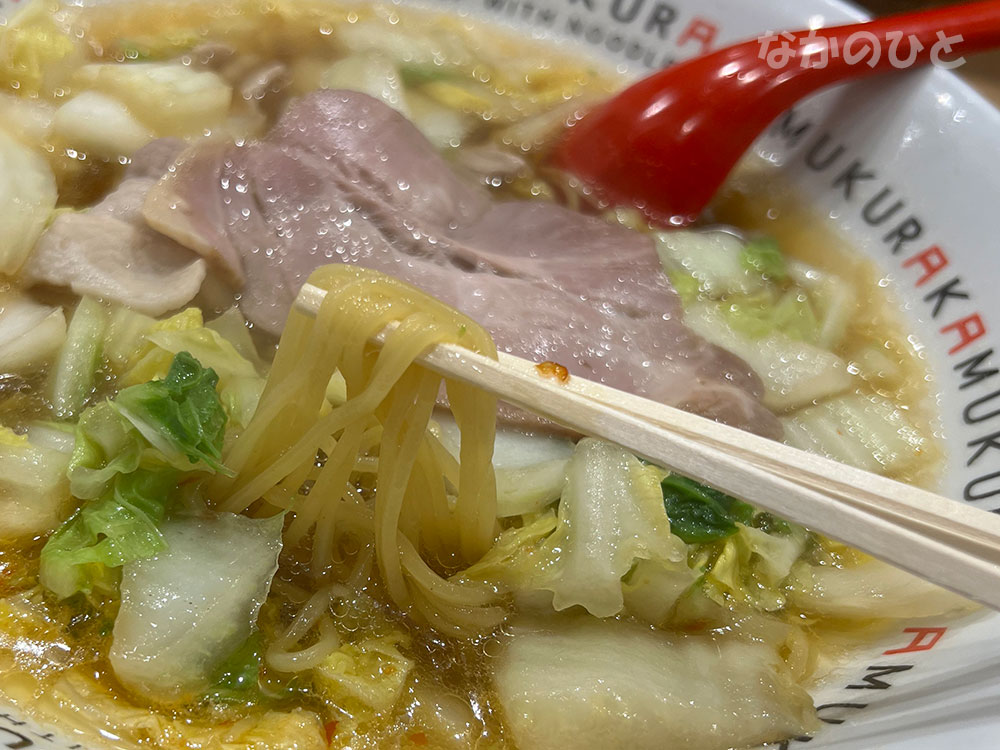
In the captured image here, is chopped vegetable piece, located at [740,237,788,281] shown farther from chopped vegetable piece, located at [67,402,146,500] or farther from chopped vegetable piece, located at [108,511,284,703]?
chopped vegetable piece, located at [67,402,146,500]

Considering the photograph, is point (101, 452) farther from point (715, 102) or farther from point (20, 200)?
point (715, 102)

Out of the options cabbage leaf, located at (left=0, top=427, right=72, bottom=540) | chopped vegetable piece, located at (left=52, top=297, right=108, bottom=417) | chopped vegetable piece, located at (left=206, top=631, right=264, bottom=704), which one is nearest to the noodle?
chopped vegetable piece, located at (left=206, top=631, right=264, bottom=704)

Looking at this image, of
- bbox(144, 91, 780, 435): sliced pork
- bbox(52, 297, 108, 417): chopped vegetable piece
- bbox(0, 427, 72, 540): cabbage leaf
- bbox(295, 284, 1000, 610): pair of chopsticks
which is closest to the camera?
bbox(295, 284, 1000, 610): pair of chopsticks

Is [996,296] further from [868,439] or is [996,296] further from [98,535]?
[98,535]

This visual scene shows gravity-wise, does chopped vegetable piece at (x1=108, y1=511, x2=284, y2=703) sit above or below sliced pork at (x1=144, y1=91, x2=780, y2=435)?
below

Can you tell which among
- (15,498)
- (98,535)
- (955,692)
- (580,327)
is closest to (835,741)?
(955,692)

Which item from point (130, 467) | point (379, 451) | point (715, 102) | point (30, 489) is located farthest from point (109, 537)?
point (715, 102)
